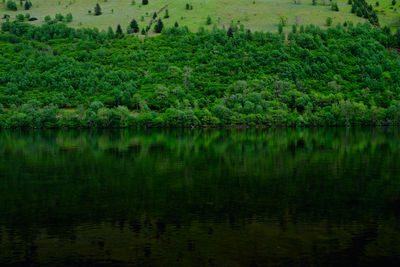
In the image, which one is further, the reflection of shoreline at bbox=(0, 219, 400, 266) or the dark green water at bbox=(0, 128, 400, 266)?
the dark green water at bbox=(0, 128, 400, 266)

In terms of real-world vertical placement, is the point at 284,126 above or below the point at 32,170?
below

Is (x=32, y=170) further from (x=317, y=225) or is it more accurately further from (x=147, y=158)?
(x=317, y=225)

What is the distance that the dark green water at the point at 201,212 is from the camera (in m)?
27.7

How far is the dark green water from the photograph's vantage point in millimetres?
27656

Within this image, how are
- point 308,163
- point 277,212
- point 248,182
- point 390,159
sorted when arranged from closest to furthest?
1. point 277,212
2. point 248,182
3. point 308,163
4. point 390,159

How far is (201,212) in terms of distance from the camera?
36656mm

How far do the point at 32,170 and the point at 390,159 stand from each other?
48.4 meters

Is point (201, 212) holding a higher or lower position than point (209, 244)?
lower

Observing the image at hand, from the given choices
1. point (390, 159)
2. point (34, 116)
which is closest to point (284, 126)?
point (34, 116)

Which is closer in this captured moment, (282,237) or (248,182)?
(282,237)

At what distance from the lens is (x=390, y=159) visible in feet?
228

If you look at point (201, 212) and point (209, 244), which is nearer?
point (209, 244)

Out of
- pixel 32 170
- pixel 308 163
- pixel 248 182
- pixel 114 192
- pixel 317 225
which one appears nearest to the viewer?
pixel 317 225

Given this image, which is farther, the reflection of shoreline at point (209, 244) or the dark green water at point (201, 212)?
the dark green water at point (201, 212)
